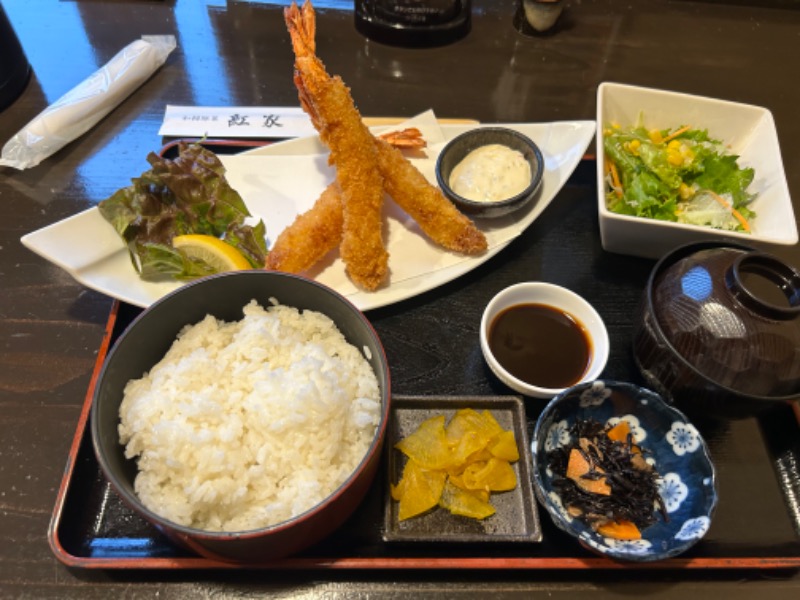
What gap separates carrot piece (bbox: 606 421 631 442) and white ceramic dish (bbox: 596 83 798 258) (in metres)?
0.72

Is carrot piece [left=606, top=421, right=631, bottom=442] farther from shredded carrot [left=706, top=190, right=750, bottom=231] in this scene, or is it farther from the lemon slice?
the lemon slice

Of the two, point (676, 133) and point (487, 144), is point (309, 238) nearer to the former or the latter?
point (487, 144)

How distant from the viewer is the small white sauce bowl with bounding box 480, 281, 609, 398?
174cm

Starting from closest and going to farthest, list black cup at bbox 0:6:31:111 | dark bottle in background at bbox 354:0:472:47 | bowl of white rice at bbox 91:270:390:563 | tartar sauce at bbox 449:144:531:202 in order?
bowl of white rice at bbox 91:270:390:563
tartar sauce at bbox 449:144:531:202
black cup at bbox 0:6:31:111
dark bottle in background at bbox 354:0:472:47

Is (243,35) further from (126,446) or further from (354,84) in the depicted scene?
(126,446)

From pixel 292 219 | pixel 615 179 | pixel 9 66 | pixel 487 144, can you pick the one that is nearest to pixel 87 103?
pixel 9 66

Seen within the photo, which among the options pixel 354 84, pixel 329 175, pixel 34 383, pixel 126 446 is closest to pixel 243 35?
pixel 354 84

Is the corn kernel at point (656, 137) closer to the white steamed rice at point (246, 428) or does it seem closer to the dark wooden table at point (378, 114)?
the dark wooden table at point (378, 114)

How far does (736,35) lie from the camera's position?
3311 mm

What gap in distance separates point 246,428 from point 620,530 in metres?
1.03

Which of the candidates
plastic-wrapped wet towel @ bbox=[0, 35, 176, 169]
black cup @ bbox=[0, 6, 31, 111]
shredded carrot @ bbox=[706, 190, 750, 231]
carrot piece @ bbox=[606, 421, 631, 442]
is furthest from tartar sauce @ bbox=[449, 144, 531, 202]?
black cup @ bbox=[0, 6, 31, 111]

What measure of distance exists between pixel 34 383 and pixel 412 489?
1268mm

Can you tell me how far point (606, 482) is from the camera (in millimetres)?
1528

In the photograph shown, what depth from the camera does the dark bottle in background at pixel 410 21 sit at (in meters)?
3.04
